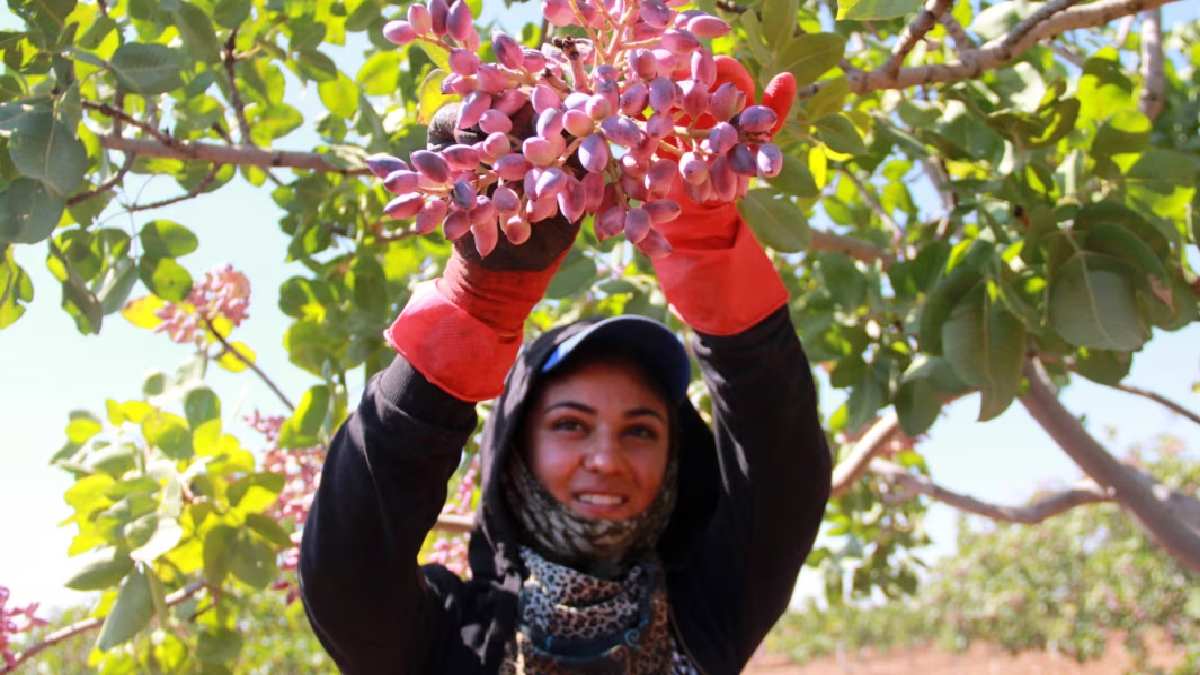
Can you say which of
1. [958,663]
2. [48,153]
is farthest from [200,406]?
[958,663]

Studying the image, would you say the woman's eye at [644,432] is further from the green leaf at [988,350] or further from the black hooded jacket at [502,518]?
the green leaf at [988,350]

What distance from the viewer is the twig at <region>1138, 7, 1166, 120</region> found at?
2396 millimetres

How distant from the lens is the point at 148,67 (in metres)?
1.54

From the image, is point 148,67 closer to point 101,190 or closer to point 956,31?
point 101,190

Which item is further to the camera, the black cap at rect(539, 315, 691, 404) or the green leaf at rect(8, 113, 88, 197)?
the black cap at rect(539, 315, 691, 404)

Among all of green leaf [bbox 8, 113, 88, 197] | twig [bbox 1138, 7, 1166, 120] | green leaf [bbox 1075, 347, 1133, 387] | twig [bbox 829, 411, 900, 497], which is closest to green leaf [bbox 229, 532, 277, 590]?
green leaf [bbox 8, 113, 88, 197]

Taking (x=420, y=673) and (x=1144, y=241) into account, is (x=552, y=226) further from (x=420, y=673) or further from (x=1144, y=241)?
(x=1144, y=241)

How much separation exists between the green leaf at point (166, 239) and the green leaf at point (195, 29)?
57cm

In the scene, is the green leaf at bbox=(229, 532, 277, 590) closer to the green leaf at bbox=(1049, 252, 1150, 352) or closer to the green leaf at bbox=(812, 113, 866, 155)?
the green leaf at bbox=(812, 113, 866, 155)

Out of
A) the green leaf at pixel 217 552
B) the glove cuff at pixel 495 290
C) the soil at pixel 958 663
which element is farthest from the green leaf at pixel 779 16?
the soil at pixel 958 663

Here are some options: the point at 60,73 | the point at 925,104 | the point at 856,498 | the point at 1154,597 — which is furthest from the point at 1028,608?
the point at 60,73

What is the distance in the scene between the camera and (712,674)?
5.07ft

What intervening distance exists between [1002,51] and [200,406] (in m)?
1.56

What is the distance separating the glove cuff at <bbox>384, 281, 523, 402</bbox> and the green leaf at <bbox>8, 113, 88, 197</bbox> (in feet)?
1.70
